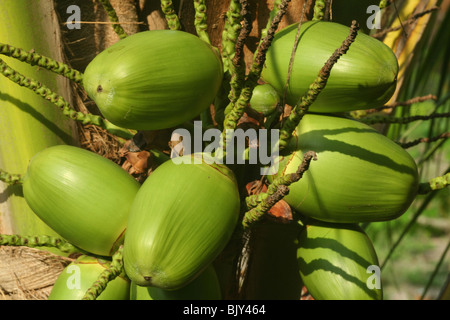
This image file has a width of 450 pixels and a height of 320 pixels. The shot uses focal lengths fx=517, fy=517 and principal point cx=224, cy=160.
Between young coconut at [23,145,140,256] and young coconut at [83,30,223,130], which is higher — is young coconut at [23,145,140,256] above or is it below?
below

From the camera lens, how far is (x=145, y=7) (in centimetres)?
94

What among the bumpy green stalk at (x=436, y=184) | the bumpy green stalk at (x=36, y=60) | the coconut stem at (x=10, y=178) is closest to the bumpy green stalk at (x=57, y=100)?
the bumpy green stalk at (x=36, y=60)

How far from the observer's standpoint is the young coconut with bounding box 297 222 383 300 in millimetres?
826

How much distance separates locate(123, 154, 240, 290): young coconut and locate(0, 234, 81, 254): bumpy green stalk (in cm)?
17

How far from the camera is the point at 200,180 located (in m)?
0.77

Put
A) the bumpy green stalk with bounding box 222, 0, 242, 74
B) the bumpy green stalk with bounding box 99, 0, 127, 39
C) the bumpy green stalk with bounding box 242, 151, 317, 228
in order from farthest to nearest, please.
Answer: the bumpy green stalk with bounding box 99, 0, 127, 39, the bumpy green stalk with bounding box 222, 0, 242, 74, the bumpy green stalk with bounding box 242, 151, 317, 228

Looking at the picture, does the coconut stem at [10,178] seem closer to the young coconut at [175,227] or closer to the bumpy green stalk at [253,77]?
the young coconut at [175,227]

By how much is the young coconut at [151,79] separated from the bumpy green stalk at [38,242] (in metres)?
0.24

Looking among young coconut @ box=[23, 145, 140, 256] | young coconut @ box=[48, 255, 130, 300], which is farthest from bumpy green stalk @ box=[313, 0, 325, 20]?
young coconut @ box=[48, 255, 130, 300]

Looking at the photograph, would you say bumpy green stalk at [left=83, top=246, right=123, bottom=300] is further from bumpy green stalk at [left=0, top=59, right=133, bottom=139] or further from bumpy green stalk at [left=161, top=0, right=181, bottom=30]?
bumpy green stalk at [left=161, top=0, right=181, bottom=30]

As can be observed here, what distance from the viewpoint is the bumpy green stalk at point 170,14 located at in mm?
813

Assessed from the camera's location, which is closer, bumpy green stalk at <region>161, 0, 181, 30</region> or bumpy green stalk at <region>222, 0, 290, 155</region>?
bumpy green stalk at <region>222, 0, 290, 155</region>

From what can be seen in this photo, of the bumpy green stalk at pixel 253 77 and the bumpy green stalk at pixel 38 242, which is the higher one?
the bumpy green stalk at pixel 253 77
